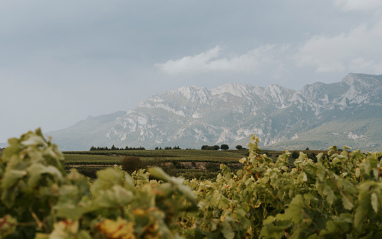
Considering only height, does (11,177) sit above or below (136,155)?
above

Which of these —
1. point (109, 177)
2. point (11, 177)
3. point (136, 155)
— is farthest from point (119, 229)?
point (136, 155)

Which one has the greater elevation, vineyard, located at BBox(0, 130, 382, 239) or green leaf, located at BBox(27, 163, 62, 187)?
green leaf, located at BBox(27, 163, 62, 187)

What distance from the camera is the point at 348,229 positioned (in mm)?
2227

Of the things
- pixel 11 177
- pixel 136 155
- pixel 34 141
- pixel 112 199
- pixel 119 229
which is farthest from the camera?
pixel 136 155

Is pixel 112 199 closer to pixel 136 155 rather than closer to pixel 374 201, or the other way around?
pixel 374 201

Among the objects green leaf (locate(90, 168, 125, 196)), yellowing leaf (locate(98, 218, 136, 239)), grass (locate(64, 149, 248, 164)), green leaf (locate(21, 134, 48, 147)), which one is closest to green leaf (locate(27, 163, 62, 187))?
green leaf (locate(21, 134, 48, 147))

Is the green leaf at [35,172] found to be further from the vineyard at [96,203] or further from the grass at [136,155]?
the grass at [136,155]

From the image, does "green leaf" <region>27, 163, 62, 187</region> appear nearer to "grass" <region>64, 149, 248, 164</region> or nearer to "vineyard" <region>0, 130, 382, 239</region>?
"vineyard" <region>0, 130, 382, 239</region>

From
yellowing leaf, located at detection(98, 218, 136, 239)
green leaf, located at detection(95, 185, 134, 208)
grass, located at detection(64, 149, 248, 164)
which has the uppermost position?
green leaf, located at detection(95, 185, 134, 208)

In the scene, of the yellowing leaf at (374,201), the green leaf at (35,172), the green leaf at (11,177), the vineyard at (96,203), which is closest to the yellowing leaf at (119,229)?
the vineyard at (96,203)

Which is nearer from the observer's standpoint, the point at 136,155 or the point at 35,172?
the point at 35,172

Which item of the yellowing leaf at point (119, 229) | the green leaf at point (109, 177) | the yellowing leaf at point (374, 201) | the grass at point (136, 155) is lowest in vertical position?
the grass at point (136, 155)

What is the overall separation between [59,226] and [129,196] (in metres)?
0.36

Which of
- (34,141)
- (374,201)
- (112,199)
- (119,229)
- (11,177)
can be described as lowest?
(374,201)
